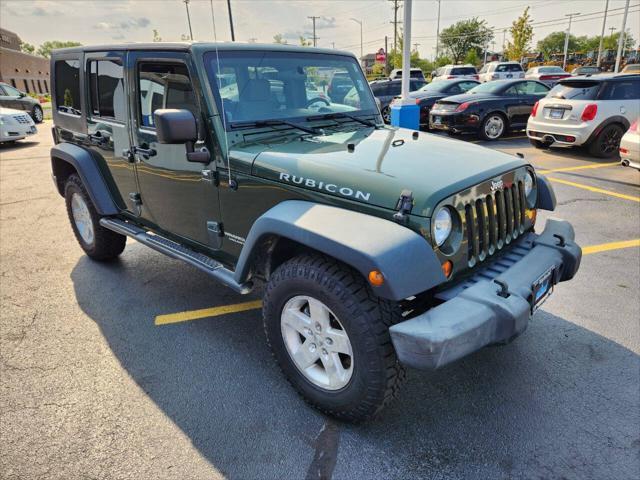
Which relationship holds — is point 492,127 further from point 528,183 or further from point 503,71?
point 503,71

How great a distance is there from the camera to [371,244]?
212cm

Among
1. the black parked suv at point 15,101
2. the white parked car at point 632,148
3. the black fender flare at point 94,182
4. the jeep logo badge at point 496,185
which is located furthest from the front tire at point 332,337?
the black parked suv at point 15,101

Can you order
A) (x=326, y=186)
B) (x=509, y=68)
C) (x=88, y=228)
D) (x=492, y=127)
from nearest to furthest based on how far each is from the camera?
1. (x=326, y=186)
2. (x=88, y=228)
3. (x=492, y=127)
4. (x=509, y=68)

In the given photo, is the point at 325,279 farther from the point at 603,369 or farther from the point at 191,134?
the point at 603,369

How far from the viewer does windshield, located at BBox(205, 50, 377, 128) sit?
3.02 meters

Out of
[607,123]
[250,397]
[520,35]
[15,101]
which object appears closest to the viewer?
[250,397]

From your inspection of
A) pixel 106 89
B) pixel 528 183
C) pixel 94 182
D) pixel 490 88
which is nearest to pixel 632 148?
pixel 528 183

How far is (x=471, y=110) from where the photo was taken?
11375mm

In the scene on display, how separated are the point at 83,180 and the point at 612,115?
30.8 ft

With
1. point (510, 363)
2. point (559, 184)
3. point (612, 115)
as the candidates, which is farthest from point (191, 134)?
point (612, 115)

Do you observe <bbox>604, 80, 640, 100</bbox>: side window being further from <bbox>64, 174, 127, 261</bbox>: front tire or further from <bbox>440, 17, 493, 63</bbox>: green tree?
<bbox>440, 17, 493, 63</bbox>: green tree

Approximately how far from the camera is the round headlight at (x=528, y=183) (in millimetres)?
3075

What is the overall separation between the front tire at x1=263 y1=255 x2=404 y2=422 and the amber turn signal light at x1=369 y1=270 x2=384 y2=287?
0.66 feet

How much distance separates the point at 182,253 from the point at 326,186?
1.46m
